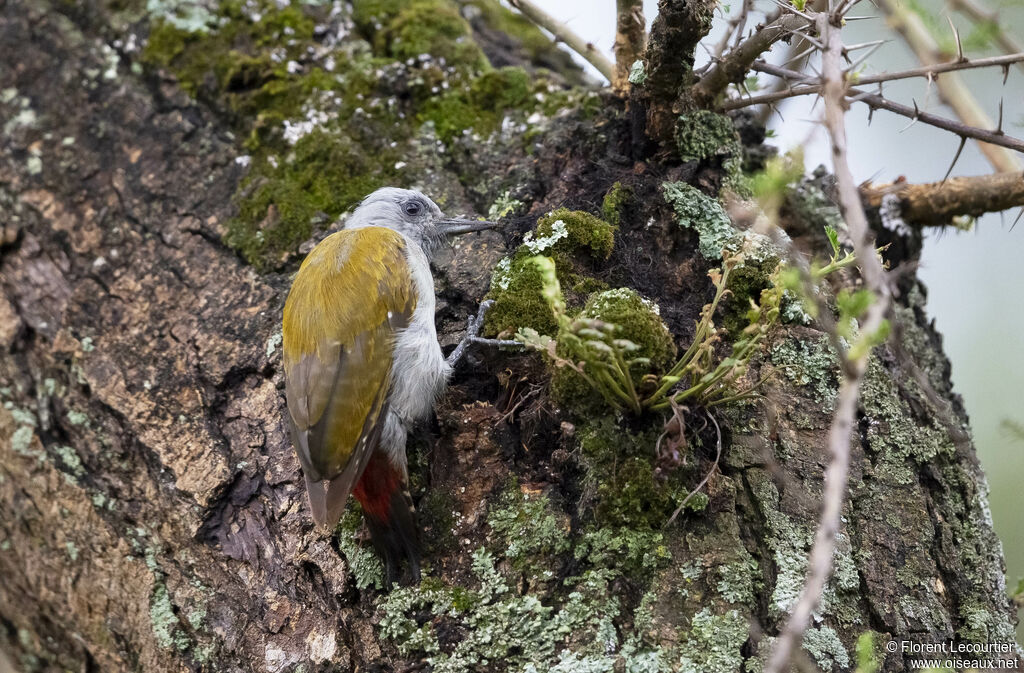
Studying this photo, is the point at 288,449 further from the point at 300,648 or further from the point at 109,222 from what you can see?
the point at 109,222

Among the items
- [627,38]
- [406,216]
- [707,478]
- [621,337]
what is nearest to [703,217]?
[627,38]

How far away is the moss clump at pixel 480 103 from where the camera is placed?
366 centimetres

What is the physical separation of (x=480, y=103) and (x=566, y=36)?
463mm

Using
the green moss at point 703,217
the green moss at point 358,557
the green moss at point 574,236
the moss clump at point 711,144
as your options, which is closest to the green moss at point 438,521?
the green moss at point 358,557

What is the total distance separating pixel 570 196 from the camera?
3170 millimetres

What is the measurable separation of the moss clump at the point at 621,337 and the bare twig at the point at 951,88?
2.15 metres

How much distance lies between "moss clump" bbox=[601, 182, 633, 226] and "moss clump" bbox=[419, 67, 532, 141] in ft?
2.64

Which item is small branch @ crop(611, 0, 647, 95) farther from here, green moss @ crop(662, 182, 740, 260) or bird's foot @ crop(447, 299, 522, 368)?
bird's foot @ crop(447, 299, 522, 368)

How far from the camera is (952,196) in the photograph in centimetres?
335

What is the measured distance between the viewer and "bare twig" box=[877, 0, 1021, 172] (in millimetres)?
3674

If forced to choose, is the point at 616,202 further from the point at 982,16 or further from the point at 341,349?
the point at 982,16

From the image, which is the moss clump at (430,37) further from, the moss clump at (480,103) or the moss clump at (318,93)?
the moss clump at (480,103)

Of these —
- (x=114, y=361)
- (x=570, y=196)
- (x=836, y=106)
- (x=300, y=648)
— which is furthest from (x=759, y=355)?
(x=114, y=361)

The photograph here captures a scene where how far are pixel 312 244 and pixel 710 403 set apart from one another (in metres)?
1.75
